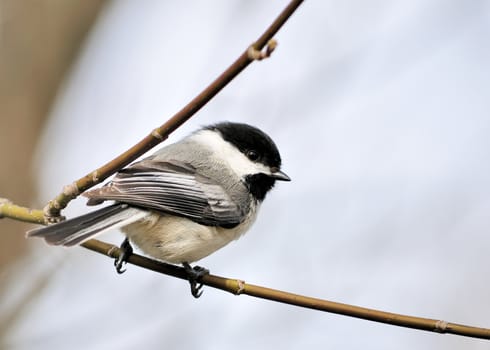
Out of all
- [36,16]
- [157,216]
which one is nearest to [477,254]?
[157,216]

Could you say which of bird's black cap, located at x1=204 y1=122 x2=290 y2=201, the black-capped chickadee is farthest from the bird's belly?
bird's black cap, located at x1=204 y1=122 x2=290 y2=201

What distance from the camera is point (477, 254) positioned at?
13.2 ft

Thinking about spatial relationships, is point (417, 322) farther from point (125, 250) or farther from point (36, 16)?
point (36, 16)

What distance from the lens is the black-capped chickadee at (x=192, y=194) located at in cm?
221

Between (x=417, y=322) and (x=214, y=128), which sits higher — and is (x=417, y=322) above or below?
above

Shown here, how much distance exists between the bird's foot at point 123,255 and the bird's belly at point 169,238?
0.04m

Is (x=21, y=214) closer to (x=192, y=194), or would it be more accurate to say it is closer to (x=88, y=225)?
(x=88, y=225)

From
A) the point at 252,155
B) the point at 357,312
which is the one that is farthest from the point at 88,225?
the point at 252,155

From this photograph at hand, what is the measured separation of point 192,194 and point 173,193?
10 centimetres

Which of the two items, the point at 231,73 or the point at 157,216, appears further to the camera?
the point at 157,216

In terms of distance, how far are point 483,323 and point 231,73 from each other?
124 inches

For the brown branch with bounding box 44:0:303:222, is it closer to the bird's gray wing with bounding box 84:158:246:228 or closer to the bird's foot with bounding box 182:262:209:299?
the bird's gray wing with bounding box 84:158:246:228

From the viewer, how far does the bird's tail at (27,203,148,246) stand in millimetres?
1759

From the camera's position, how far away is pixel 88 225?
1950 millimetres
